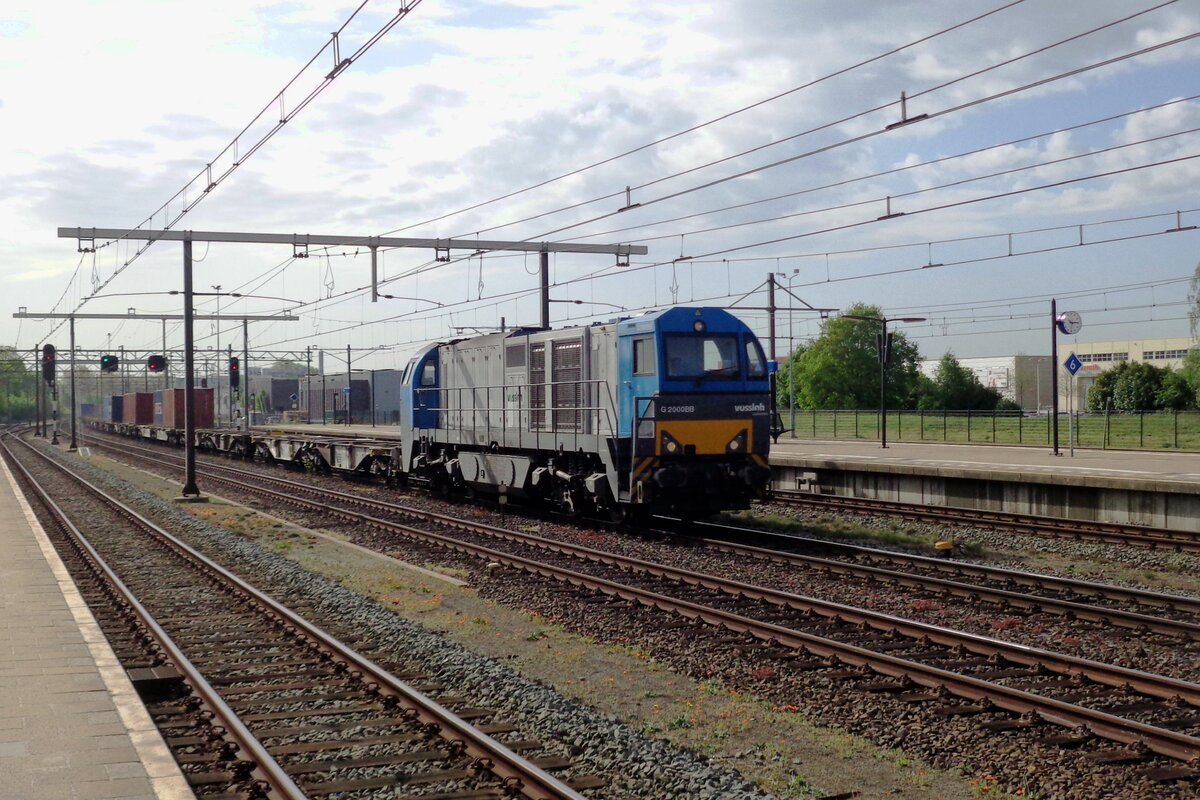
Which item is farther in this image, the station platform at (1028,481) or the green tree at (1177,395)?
the green tree at (1177,395)

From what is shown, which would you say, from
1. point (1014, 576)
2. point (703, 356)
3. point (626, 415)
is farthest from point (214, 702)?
point (703, 356)

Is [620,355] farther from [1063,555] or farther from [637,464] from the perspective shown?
[1063,555]

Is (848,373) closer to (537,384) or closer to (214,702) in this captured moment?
(537,384)

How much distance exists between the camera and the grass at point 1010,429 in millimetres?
37844

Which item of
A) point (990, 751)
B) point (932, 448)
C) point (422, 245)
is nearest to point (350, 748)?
point (990, 751)

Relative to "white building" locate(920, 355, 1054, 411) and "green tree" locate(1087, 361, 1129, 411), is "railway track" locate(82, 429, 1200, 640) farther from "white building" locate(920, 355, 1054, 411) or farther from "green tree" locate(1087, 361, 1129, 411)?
"white building" locate(920, 355, 1054, 411)

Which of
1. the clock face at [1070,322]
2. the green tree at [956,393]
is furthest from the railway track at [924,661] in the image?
the green tree at [956,393]

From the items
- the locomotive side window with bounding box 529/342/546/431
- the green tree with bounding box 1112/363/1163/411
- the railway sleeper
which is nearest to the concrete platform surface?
the locomotive side window with bounding box 529/342/546/431

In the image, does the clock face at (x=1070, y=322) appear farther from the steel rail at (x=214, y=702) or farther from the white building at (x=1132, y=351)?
the white building at (x=1132, y=351)

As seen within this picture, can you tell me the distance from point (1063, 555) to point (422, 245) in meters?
17.5

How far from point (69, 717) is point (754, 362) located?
12.7m

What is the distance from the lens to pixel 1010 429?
4481 cm

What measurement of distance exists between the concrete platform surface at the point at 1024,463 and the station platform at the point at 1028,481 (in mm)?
20

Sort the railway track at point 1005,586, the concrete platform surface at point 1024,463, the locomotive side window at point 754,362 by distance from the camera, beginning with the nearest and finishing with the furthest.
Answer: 1. the railway track at point 1005,586
2. the locomotive side window at point 754,362
3. the concrete platform surface at point 1024,463
